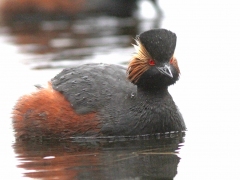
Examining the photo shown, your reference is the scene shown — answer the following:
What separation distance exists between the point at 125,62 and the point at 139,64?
6398mm

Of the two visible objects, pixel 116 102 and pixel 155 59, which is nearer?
pixel 155 59

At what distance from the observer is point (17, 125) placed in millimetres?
11305

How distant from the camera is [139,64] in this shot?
1069 cm

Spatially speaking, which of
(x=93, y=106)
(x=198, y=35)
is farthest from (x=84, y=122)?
(x=198, y=35)

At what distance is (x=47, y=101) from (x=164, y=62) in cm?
192

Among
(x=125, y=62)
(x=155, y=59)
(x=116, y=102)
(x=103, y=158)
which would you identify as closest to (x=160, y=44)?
(x=155, y=59)

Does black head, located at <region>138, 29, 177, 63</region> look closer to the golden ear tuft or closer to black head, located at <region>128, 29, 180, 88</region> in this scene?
black head, located at <region>128, 29, 180, 88</region>

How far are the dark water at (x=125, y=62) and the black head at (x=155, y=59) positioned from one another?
34.4 inches

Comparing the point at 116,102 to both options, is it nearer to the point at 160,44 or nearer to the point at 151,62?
the point at 151,62

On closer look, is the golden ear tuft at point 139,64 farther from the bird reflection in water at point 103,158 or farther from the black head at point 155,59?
the bird reflection in water at point 103,158

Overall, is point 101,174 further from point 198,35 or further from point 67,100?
point 198,35

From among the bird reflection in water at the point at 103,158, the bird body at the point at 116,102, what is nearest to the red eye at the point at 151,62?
the bird body at the point at 116,102

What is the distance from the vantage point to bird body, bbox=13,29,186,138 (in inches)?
416

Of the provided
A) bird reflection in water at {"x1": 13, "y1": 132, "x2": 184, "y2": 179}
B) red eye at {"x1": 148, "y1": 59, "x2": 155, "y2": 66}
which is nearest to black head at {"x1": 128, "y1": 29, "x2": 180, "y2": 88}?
red eye at {"x1": 148, "y1": 59, "x2": 155, "y2": 66}
